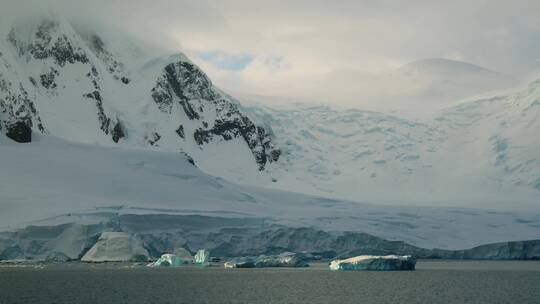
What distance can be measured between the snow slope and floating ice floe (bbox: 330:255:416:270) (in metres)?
11.1

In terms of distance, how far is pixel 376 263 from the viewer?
69.9 m

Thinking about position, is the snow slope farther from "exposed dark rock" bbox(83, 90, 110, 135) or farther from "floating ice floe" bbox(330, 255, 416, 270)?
"exposed dark rock" bbox(83, 90, 110, 135)

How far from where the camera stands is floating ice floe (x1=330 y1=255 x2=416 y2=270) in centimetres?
6809

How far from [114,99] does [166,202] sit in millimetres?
40491

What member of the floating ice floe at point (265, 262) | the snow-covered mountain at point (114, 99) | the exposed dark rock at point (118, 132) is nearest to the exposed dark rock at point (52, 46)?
the snow-covered mountain at point (114, 99)

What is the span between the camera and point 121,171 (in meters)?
95.3

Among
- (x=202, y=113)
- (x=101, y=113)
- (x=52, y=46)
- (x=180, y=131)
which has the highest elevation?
Result: (x=52, y=46)

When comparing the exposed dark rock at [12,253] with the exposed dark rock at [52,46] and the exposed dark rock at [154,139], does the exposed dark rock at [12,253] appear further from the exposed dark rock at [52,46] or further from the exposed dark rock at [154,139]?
the exposed dark rock at [52,46]

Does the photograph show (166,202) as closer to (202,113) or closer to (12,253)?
(12,253)

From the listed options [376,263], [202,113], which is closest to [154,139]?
[202,113]

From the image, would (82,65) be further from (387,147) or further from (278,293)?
(278,293)

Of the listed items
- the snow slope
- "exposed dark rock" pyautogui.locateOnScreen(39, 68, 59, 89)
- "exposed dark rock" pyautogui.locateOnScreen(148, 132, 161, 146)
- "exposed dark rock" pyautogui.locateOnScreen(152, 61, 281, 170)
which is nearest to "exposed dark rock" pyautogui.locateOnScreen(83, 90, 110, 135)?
"exposed dark rock" pyautogui.locateOnScreen(39, 68, 59, 89)

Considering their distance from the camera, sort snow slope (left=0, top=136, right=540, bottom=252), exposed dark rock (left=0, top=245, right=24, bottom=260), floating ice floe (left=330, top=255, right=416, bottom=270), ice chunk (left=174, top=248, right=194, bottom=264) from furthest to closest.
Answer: snow slope (left=0, top=136, right=540, bottom=252) → ice chunk (left=174, top=248, right=194, bottom=264) → exposed dark rock (left=0, top=245, right=24, bottom=260) → floating ice floe (left=330, top=255, right=416, bottom=270)

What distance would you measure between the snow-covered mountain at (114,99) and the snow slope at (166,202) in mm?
9952
